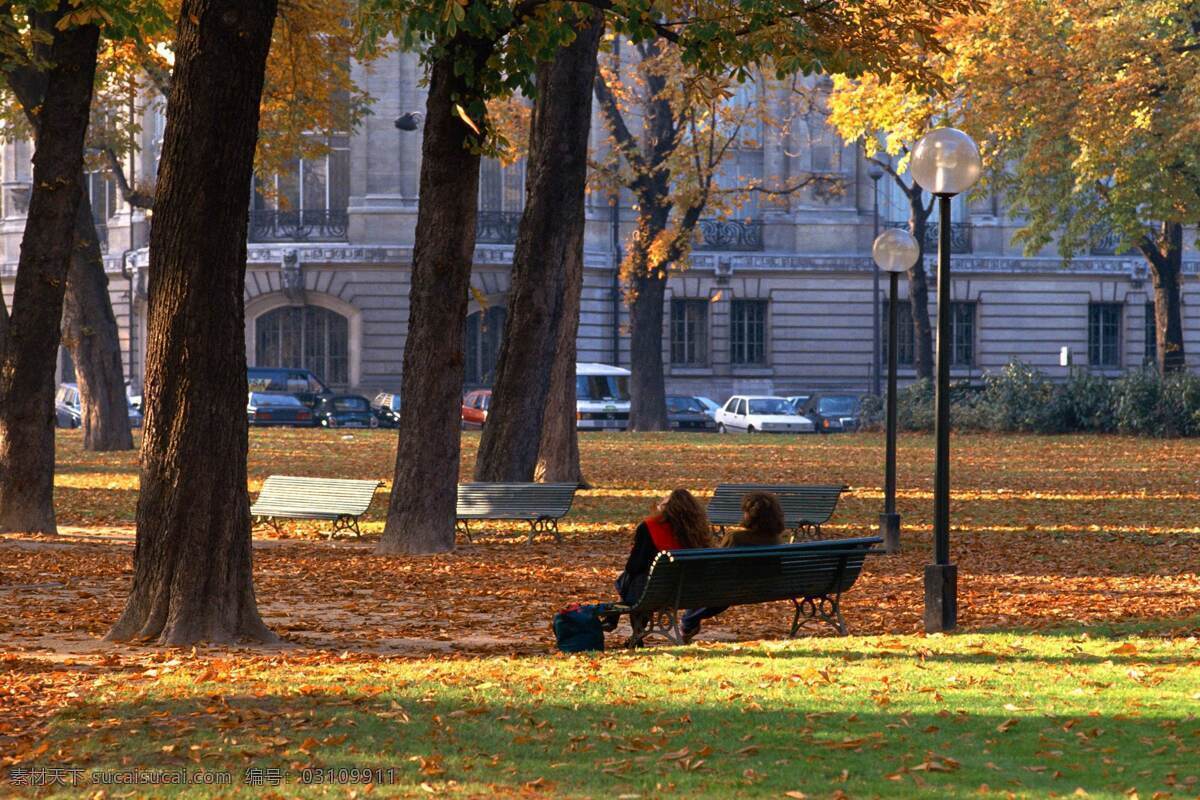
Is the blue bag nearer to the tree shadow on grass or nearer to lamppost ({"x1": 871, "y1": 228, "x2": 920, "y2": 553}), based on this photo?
the tree shadow on grass

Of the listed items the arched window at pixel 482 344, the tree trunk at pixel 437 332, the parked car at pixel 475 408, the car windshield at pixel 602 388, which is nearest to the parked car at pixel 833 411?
the car windshield at pixel 602 388

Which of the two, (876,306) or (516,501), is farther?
(876,306)

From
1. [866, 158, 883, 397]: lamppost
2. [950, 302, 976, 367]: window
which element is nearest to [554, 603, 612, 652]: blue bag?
[866, 158, 883, 397]: lamppost

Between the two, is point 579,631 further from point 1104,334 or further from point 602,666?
point 1104,334

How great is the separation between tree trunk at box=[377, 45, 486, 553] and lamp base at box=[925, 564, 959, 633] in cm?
604

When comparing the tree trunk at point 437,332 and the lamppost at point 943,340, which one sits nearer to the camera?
the lamppost at point 943,340

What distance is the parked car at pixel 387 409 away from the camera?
173 ft

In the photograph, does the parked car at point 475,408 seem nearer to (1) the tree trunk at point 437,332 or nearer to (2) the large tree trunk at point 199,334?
(1) the tree trunk at point 437,332

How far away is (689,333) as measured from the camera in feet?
202

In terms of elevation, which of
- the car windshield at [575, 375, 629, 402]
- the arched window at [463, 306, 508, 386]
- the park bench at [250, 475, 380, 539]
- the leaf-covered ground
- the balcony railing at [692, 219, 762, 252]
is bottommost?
the leaf-covered ground

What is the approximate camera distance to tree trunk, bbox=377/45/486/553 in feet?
54.6

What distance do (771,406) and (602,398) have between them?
4821 millimetres

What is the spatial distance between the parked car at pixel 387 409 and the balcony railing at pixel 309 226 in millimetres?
6814

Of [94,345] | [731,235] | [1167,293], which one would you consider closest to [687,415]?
[731,235]
